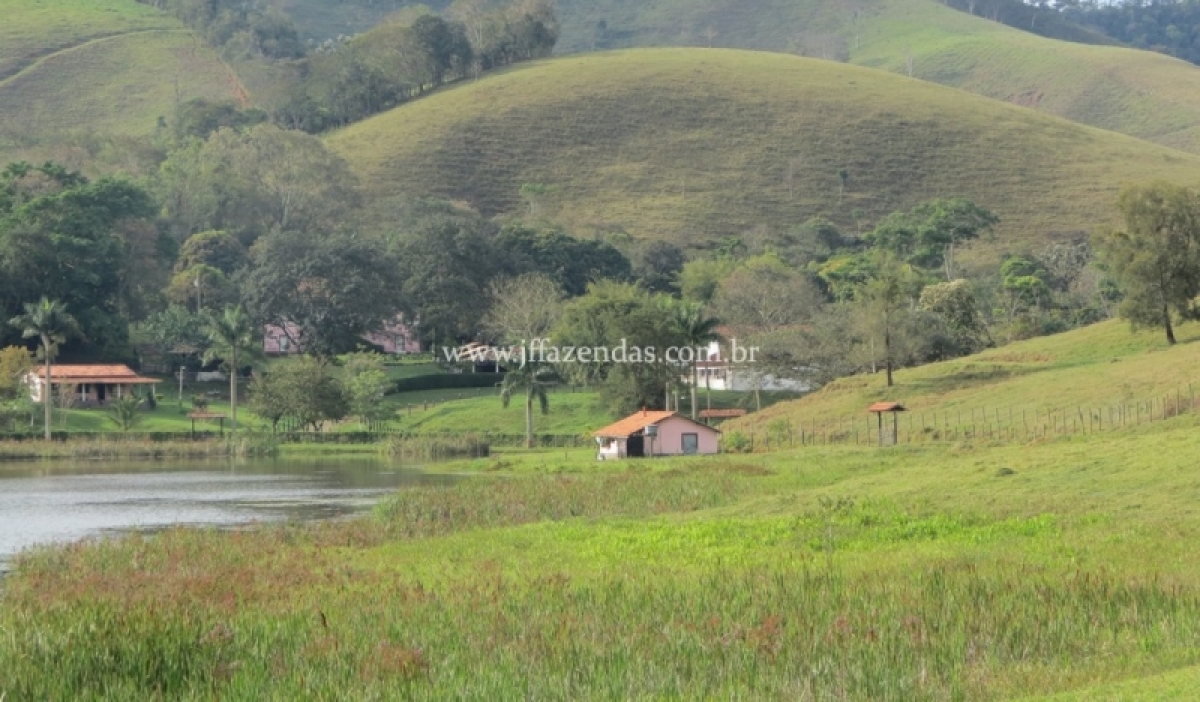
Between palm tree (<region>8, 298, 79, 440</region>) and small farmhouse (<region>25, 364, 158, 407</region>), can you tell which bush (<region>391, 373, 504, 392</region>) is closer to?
small farmhouse (<region>25, 364, 158, 407</region>)

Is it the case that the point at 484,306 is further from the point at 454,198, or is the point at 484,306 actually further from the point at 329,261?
the point at 454,198

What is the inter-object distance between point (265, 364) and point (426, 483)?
58816mm

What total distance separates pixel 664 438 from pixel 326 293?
55.1m

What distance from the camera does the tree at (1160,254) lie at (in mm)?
81250

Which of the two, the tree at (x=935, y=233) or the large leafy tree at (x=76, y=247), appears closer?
the large leafy tree at (x=76, y=247)

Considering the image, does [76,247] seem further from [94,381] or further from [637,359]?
[637,359]

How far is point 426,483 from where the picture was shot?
5984cm

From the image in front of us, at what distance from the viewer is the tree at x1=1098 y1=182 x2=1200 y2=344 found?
267ft

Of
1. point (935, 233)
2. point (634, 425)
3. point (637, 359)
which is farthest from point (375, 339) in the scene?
point (634, 425)

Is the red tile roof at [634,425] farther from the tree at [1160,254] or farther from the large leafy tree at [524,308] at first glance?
the large leafy tree at [524,308]

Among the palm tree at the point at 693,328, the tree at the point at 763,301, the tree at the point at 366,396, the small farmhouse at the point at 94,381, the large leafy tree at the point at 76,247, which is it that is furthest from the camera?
the tree at the point at 763,301

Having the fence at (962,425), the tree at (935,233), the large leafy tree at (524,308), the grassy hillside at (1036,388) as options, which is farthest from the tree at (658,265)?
the fence at (962,425)

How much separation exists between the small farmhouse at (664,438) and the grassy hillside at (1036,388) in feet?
10.8

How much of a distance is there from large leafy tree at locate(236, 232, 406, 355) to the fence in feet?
157
